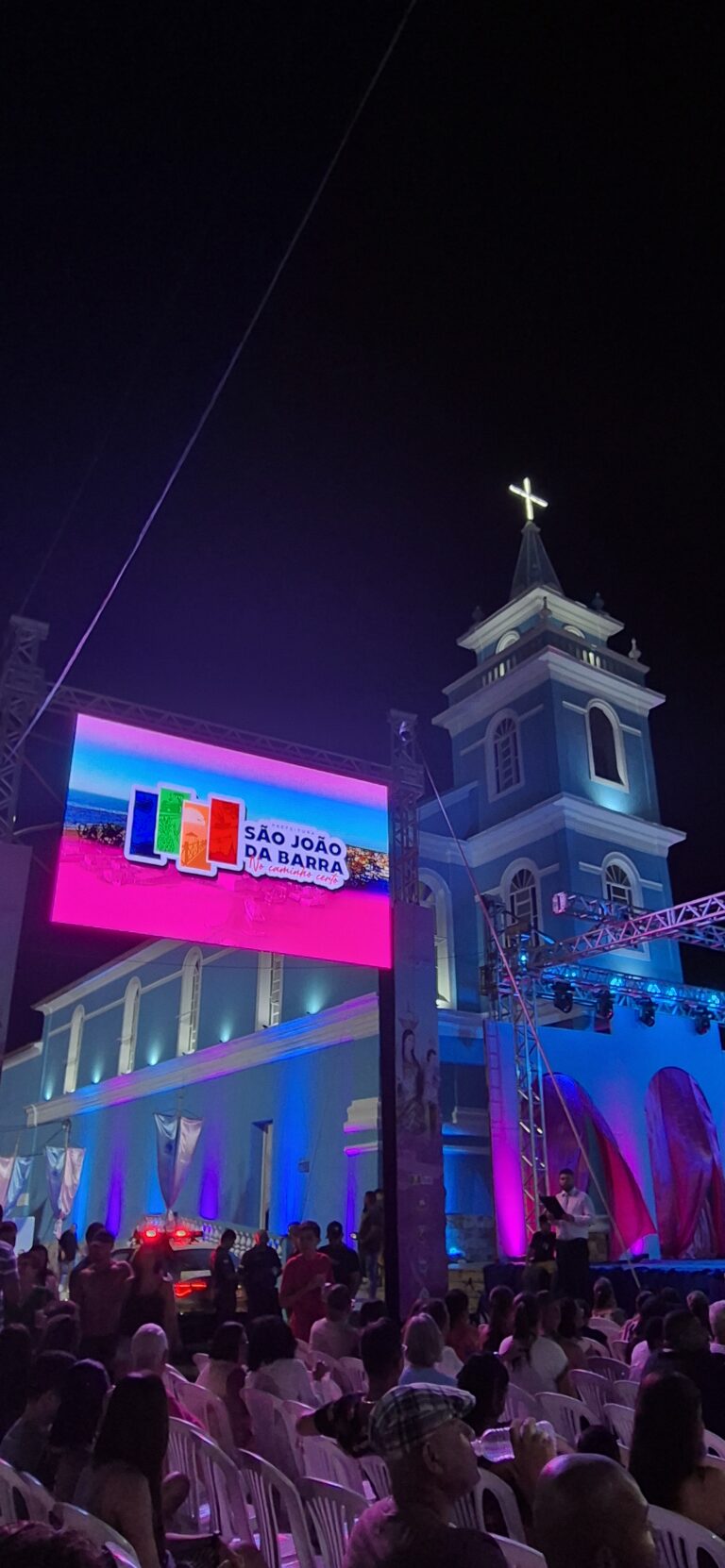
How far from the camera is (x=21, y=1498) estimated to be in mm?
3275

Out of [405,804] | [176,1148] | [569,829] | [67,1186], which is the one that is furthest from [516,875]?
[67,1186]

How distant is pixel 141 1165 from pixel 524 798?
45.5 feet

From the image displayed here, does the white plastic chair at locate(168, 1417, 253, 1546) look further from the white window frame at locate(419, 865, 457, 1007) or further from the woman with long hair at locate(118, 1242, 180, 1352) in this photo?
the white window frame at locate(419, 865, 457, 1007)

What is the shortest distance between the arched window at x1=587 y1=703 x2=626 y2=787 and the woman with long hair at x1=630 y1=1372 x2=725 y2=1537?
2173 cm

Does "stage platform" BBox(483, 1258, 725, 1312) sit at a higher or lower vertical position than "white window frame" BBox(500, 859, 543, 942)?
lower

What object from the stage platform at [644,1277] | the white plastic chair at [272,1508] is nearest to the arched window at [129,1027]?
the stage platform at [644,1277]

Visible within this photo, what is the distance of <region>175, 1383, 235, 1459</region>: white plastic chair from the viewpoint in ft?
15.8

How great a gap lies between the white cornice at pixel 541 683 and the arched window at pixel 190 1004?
349 inches

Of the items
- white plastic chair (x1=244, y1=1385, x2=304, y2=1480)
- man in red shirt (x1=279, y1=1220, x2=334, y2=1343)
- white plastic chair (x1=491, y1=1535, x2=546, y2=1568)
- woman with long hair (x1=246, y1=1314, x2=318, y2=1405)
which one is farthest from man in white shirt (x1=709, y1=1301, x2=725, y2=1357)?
man in red shirt (x1=279, y1=1220, x2=334, y2=1343)

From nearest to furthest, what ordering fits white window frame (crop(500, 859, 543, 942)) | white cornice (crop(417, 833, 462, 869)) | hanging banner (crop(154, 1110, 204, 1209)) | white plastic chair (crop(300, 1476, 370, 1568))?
1. white plastic chair (crop(300, 1476, 370, 1568))
2. hanging banner (crop(154, 1110, 204, 1209))
3. white window frame (crop(500, 859, 543, 942))
4. white cornice (crop(417, 833, 462, 869))

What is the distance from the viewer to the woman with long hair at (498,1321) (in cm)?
649

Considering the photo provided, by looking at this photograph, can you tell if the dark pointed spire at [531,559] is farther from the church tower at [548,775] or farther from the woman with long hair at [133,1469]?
the woman with long hair at [133,1469]

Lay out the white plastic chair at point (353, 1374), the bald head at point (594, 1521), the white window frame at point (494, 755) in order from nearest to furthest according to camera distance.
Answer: the bald head at point (594, 1521) < the white plastic chair at point (353, 1374) < the white window frame at point (494, 755)

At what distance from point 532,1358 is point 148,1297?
8.07 feet
